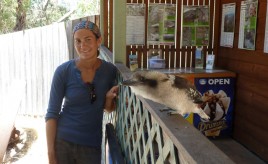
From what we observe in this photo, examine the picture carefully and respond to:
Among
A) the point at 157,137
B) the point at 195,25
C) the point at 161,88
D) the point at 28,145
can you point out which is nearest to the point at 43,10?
the point at 28,145

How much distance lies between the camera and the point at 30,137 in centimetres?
612

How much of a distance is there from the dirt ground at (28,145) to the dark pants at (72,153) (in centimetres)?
289

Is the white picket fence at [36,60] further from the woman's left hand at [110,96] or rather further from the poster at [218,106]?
the woman's left hand at [110,96]

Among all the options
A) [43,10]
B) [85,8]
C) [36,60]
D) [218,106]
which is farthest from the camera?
[43,10]

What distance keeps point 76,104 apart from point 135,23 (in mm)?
3585

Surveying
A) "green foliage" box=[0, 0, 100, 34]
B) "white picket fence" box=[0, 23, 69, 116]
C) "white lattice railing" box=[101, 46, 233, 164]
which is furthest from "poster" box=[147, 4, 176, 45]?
"green foliage" box=[0, 0, 100, 34]

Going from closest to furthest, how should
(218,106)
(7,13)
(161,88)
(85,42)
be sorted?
(161,88) < (85,42) < (218,106) < (7,13)

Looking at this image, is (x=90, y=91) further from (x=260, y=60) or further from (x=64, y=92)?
(x=260, y=60)

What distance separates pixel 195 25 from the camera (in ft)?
19.2

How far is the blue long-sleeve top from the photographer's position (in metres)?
2.30

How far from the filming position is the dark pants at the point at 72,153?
7.70 ft

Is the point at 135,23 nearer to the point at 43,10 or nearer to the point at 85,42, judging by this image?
the point at 85,42

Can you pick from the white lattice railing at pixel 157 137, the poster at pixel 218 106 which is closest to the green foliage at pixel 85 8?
the poster at pixel 218 106

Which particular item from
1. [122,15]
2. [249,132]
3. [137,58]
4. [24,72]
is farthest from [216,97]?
[24,72]
